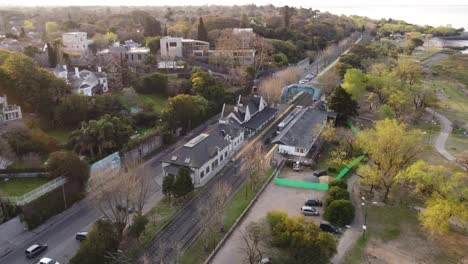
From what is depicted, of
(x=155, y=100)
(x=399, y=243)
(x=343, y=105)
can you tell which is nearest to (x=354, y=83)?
(x=343, y=105)

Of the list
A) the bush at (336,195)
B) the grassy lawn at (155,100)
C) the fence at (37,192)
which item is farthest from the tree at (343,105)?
the fence at (37,192)

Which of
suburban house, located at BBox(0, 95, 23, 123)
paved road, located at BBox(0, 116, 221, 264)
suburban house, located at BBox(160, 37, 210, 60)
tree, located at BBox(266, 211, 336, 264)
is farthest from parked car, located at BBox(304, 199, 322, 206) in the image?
suburban house, located at BBox(160, 37, 210, 60)

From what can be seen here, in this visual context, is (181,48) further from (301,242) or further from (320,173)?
(301,242)

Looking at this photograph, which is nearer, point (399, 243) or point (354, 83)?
point (399, 243)

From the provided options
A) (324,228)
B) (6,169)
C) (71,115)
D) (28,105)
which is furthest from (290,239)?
(28,105)

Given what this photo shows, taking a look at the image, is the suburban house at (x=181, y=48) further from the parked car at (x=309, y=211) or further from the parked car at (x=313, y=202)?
the parked car at (x=309, y=211)

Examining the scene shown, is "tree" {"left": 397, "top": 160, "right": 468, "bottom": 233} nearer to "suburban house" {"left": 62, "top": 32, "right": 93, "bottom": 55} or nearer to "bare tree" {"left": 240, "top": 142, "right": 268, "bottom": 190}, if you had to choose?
"bare tree" {"left": 240, "top": 142, "right": 268, "bottom": 190}
